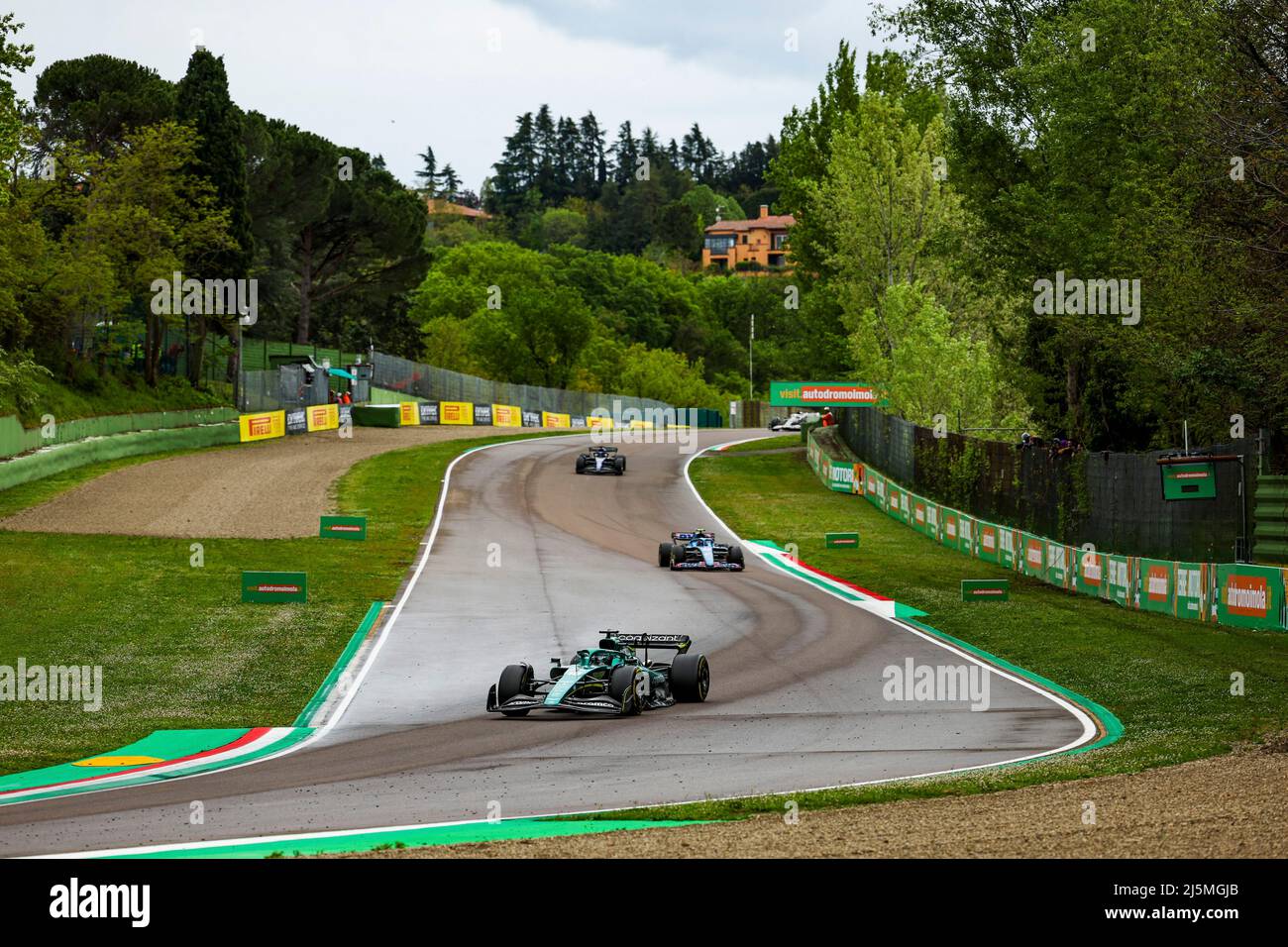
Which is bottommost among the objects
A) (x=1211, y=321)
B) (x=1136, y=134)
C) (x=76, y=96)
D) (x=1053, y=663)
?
(x=1053, y=663)

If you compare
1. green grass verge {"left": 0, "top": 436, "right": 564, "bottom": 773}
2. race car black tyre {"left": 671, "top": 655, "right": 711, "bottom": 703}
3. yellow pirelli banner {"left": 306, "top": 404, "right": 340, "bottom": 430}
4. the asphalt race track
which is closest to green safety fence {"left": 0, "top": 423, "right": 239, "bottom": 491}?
green grass verge {"left": 0, "top": 436, "right": 564, "bottom": 773}

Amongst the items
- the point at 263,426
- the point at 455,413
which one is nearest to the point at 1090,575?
the point at 263,426

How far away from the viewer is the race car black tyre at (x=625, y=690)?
1959 centimetres

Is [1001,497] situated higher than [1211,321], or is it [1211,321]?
[1211,321]

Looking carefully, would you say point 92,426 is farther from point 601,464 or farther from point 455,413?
point 455,413

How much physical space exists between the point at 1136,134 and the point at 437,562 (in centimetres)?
2511

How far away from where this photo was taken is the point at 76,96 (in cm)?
7350

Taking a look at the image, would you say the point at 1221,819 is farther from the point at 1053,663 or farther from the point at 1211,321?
the point at 1211,321

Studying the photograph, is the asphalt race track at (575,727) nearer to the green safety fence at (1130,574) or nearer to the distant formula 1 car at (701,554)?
the distant formula 1 car at (701,554)

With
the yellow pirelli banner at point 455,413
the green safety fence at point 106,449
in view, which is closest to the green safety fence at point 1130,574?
the green safety fence at point 106,449

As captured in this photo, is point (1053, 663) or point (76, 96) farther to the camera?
point (76, 96)

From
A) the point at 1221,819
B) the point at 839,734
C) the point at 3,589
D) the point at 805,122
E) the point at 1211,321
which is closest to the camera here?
the point at 1221,819

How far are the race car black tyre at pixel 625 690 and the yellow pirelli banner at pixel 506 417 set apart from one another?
65872 millimetres

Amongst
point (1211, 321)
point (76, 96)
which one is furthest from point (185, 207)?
point (1211, 321)
